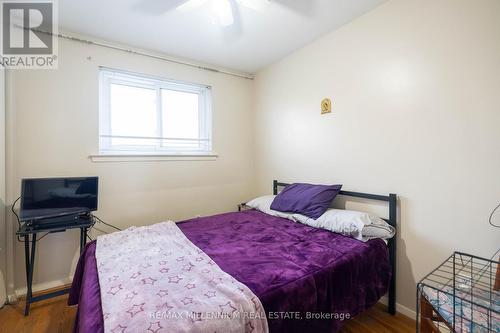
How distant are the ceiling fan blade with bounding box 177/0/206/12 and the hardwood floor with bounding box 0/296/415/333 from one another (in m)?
2.55

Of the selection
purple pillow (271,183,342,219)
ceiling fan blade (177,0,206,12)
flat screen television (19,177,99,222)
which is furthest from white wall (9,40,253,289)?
purple pillow (271,183,342,219)

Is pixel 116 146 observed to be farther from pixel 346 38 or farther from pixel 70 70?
pixel 346 38

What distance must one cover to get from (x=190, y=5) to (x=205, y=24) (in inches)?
12.4

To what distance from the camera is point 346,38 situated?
2.18 meters

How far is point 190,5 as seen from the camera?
184 centimetres

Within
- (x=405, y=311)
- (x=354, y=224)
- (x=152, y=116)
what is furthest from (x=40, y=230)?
(x=405, y=311)

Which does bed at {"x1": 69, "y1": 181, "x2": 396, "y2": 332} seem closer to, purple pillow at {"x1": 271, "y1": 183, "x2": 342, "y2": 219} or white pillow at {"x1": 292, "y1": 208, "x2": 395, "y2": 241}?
white pillow at {"x1": 292, "y1": 208, "x2": 395, "y2": 241}

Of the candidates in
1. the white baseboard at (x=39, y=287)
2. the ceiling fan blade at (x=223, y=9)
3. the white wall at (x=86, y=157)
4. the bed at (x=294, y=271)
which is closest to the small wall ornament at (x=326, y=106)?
the bed at (x=294, y=271)

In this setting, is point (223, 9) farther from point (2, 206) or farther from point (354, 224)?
point (2, 206)

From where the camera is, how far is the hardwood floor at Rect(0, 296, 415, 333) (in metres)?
1.69

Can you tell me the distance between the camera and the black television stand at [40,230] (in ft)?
6.04

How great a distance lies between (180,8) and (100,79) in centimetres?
116

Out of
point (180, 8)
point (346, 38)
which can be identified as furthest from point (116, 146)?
point (346, 38)

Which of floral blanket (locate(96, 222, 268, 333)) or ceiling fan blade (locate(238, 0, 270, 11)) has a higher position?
ceiling fan blade (locate(238, 0, 270, 11))
